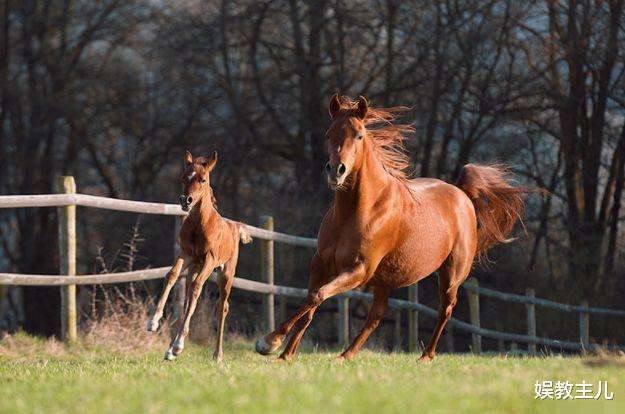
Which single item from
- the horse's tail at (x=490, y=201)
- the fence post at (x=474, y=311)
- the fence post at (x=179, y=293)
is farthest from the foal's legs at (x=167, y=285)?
the fence post at (x=474, y=311)

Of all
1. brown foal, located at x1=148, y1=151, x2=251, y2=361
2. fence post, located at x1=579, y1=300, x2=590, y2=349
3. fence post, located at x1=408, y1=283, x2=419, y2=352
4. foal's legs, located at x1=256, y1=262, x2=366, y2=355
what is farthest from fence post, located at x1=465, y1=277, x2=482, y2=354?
foal's legs, located at x1=256, y1=262, x2=366, y2=355

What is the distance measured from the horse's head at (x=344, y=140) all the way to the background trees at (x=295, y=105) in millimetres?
10178

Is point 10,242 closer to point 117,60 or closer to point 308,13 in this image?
point 117,60

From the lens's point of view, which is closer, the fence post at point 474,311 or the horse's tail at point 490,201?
the horse's tail at point 490,201

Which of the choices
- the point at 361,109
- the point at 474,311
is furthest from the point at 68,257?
the point at 474,311

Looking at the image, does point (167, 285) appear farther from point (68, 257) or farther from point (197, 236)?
point (68, 257)

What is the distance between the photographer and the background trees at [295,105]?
1898cm

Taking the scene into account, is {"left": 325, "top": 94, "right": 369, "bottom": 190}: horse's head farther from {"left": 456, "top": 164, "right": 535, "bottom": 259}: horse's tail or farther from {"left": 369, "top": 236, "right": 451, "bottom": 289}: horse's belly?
{"left": 456, "top": 164, "right": 535, "bottom": 259}: horse's tail

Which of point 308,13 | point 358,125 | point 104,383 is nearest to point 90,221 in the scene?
point 308,13

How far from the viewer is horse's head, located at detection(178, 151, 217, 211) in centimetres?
866

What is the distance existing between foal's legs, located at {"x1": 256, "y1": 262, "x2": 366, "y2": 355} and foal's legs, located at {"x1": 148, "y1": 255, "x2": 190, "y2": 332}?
1.40 metres

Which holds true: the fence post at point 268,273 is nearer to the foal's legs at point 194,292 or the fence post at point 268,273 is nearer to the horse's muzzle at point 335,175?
the foal's legs at point 194,292

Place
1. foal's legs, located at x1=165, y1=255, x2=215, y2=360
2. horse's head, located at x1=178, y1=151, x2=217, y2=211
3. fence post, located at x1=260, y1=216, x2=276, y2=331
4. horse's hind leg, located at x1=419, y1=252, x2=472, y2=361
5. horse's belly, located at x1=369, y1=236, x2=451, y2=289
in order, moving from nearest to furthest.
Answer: horse's belly, located at x1=369, y1=236, x2=451, y2=289
foal's legs, located at x1=165, y1=255, x2=215, y2=360
horse's head, located at x1=178, y1=151, x2=217, y2=211
horse's hind leg, located at x1=419, y1=252, x2=472, y2=361
fence post, located at x1=260, y1=216, x2=276, y2=331

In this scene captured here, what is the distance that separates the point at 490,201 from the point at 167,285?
3447mm
